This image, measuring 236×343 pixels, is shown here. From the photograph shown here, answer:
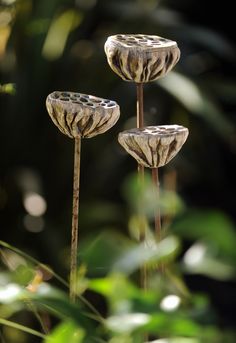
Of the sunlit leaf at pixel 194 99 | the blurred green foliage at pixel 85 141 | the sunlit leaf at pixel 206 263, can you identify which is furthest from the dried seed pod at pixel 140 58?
the sunlit leaf at pixel 194 99

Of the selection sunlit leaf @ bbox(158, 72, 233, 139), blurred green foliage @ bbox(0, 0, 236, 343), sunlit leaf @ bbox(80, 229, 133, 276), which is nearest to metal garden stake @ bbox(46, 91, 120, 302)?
sunlit leaf @ bbox(80, 229, 133, 276)

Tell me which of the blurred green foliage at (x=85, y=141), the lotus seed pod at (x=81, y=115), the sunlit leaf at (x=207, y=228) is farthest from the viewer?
the blurred green foliage at (x=85, y=141)

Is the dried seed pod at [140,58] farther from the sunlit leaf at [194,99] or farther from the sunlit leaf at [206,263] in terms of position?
the sunlit leaf at [194,99]

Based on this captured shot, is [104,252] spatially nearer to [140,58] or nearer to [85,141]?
[140,58]

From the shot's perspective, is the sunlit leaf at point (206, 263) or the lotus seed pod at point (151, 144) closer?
the sunlit leaf at point (206, 263)

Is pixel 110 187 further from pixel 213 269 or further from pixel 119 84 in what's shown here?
pixel 213 269

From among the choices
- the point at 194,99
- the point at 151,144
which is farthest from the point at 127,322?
the point at 194,99
